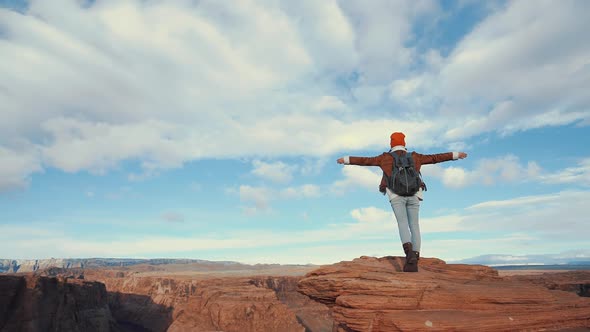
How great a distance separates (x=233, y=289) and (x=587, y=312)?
8078cm

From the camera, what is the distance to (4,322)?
169 feet

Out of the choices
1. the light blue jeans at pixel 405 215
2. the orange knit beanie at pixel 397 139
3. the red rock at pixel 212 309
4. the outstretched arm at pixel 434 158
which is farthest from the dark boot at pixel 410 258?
the red rock at pixel 212 309

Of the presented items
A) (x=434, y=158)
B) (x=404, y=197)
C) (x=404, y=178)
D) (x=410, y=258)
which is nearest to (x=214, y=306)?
(x=410, y=258)

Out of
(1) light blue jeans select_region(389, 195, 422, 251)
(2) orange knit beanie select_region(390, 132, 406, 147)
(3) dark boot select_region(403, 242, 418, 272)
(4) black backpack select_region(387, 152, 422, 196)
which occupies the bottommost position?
(3) dark boot select_region(403, 242, 418, 272)

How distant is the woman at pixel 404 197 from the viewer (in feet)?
31.0

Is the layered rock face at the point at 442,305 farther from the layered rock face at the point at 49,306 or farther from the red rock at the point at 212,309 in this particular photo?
the red rock at the point at 212,309

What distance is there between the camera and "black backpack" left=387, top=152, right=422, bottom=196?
9.20m

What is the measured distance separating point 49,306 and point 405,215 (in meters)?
67.6

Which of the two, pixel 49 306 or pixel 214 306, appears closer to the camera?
pixel 49 306

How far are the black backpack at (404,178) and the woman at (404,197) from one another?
110 millimetres

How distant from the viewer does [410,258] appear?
9891 millimetres

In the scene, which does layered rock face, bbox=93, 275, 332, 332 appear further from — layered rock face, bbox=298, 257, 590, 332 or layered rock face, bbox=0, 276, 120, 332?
layered rock face, bbox=298, 257, 590, 332

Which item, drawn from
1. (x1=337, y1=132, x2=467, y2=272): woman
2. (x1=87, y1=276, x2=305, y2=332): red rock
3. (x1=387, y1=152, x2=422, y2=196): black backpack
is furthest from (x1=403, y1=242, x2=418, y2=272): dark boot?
(x1=87, y1=276, x2=305, y2=332): red rock

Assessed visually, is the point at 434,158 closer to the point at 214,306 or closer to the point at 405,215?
the point at 405,215
